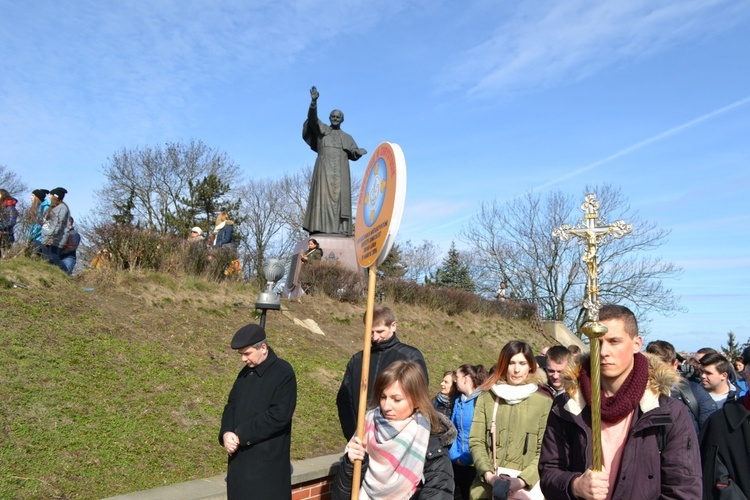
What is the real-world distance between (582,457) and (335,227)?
1455 centimetres

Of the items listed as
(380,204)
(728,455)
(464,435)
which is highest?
(380,204)

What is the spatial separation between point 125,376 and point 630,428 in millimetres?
6230

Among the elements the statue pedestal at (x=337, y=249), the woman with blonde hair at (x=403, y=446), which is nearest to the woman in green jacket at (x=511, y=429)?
the woman with blonde hair at (x=403, y=446)

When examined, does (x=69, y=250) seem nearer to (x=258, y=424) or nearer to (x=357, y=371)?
(x=258, y=424)

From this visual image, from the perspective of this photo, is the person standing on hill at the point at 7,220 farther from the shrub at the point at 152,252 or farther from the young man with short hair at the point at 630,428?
the young man with short hair at the point at 630,428

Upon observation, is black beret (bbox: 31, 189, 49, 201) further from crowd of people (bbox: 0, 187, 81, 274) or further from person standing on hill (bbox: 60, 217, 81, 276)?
person standing on hill (bbox: 60, 217, 81, 276)

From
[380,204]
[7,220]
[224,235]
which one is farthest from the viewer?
[224,235]

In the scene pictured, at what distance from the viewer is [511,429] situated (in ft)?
14.5

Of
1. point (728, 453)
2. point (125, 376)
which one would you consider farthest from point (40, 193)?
point (728, 453)

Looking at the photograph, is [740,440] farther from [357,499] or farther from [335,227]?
[335,227]

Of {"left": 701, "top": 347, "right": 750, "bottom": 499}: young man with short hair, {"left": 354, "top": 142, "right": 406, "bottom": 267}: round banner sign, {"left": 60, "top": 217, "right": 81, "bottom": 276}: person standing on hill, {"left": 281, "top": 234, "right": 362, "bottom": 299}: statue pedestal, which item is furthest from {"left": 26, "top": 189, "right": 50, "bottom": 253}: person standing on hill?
{"left": 701, "top": 347, "right": 750, "bottom": 499}: young man with short hair

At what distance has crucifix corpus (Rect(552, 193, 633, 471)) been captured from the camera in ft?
A: 7.92

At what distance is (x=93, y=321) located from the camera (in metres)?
8.48

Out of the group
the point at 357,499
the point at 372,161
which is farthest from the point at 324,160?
the point at 357,499
